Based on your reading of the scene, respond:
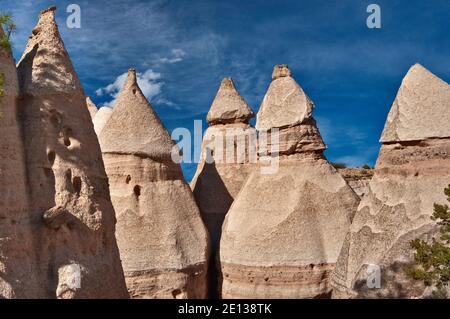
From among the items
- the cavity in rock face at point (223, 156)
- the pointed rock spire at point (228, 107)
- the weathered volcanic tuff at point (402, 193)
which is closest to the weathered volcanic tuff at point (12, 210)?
the weathered volcanic tuff at point (402, 193)

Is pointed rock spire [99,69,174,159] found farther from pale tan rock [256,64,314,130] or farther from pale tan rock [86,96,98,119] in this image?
pale tan rock [86,96,98,119]

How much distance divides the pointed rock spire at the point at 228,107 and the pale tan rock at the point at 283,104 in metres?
3.15

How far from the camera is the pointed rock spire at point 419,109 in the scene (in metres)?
10.5

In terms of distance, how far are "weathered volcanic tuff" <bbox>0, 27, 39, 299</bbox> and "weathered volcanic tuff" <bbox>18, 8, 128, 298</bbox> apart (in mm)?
180

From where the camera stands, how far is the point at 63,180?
26.2 feet

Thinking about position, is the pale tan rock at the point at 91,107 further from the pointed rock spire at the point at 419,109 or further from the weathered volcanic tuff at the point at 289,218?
the pointed rock spire at the point at 419,109

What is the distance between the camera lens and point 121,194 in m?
13.8

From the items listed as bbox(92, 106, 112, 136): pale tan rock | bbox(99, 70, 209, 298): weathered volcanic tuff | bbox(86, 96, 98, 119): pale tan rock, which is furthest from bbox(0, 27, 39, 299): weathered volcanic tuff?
bbox(86, 96, 98, 119): pale tan rock

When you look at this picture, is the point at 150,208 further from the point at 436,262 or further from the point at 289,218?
the point at 436,262

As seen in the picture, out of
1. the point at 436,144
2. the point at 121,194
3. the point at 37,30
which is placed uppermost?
the point at 37,30

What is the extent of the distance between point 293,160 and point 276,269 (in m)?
3.22
